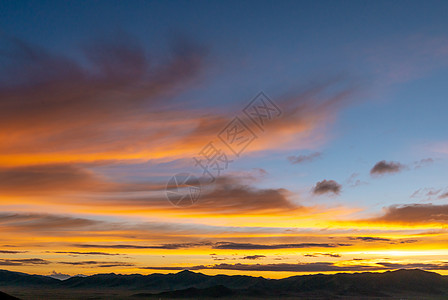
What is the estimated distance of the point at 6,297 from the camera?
179375 mm
